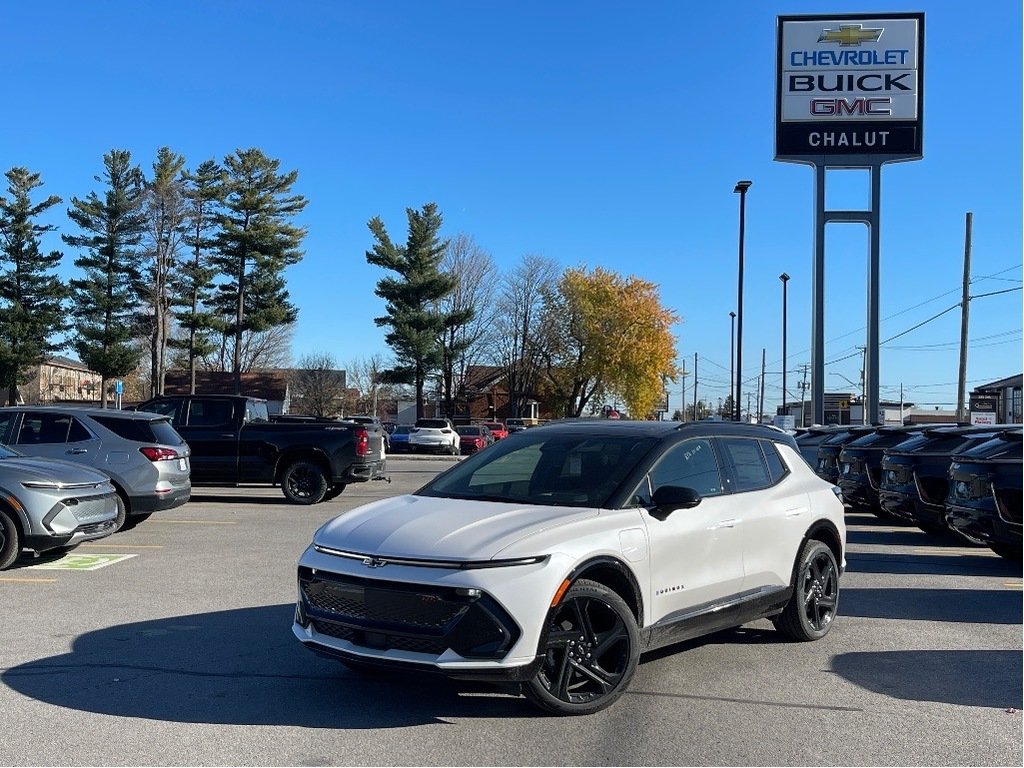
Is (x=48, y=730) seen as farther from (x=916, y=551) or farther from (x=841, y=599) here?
(x=916, y=551)

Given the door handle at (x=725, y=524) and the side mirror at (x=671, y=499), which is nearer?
the side mirror at (x=671, y=499)

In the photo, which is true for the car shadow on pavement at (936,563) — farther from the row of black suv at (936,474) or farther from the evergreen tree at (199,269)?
the evergreen tree at (199,269)

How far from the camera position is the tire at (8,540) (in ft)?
31.9

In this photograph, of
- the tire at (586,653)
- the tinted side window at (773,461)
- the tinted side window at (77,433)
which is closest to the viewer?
the tire at (586,653)

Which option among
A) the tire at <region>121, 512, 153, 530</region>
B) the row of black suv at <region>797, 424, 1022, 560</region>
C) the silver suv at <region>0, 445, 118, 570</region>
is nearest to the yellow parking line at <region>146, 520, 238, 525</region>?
the tire at <region>121, 512, 153, 530</region>

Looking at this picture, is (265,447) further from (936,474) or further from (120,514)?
(936,474)

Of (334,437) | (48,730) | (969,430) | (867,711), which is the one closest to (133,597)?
(48,730)

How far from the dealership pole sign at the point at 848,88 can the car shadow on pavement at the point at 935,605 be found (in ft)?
82.1

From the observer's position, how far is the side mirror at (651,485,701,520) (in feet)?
19.3

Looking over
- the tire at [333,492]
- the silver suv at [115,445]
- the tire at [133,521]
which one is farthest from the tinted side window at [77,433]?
the tire at [333,492]

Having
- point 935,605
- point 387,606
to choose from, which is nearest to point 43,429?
point 387,606

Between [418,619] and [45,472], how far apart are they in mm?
6487

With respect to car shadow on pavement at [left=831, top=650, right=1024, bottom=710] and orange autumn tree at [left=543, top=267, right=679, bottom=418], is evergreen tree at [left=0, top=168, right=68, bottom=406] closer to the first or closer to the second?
orange autumn tree at [left=543, top=267, right=679, bottom=418]

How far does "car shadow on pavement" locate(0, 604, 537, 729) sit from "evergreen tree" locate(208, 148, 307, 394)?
4834 cm
